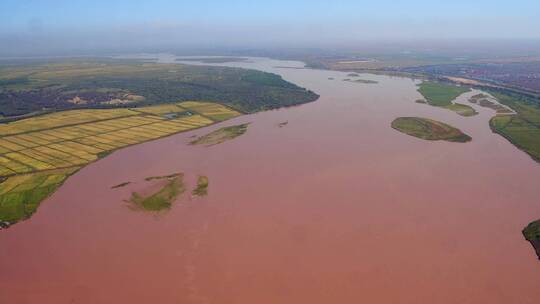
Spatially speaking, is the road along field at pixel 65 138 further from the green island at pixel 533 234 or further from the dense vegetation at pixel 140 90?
the green island at pixel 533 234

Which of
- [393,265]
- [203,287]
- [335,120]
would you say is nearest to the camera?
[203,287]

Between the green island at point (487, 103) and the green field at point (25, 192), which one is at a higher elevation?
the green island at point (487, 103)

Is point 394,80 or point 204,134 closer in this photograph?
point 204,134

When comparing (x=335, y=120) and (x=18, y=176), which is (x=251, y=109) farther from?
(x=18, y=176)

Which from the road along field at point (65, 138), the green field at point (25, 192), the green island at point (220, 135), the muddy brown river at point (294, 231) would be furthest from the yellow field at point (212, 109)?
the green field at point (25, 192)

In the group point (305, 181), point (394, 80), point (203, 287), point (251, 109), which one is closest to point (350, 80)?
point (394, 80)

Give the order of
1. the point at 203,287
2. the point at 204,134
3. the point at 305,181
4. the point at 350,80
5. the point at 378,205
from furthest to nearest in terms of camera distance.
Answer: the point at 350,80
the point at 204,134
the point at 305,181
the point at 378,205
the point at 203,287
